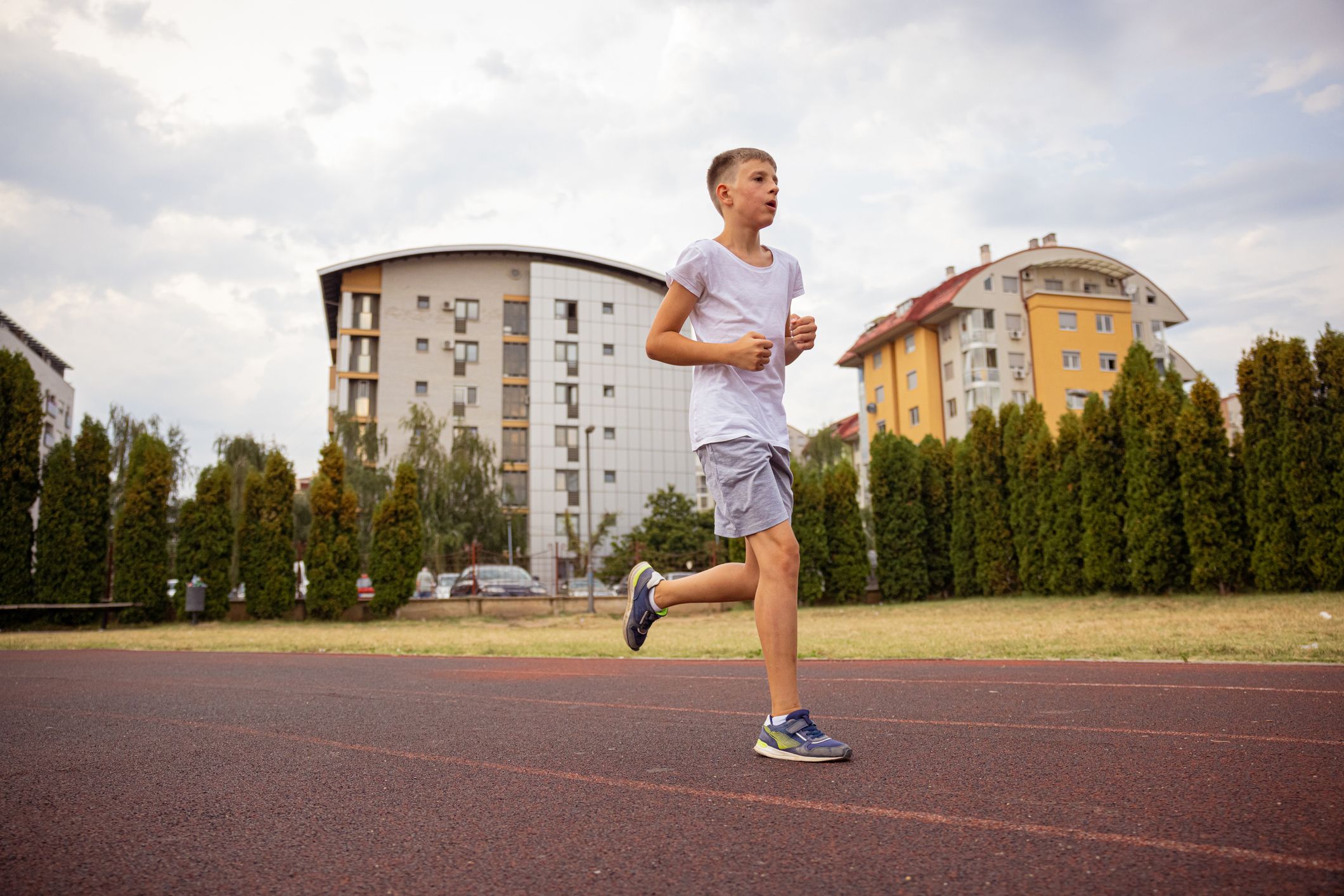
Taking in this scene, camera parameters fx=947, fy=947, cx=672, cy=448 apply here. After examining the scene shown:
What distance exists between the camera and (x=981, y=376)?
4828 cm

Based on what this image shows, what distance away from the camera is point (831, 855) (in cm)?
208

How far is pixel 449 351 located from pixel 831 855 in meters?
53.4

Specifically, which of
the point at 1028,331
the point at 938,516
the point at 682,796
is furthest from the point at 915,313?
the point at 682,796

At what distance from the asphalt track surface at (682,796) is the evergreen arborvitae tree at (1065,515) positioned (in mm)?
15582

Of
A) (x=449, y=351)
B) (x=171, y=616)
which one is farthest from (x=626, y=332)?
(x=171, y=616)

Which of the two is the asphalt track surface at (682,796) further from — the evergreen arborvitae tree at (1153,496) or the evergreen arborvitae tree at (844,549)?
the evergreen arborvitae tree at (844,549)

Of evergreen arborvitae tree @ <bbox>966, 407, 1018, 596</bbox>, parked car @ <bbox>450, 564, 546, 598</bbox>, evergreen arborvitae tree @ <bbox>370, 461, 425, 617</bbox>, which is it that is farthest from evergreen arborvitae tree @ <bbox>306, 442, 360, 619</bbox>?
evergreen arborvitae tree @ <bbox>966, 407, 1018, 596</bbox>

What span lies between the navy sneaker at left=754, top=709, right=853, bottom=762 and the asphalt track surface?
48mm

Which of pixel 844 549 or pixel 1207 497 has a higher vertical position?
pixel 1207 497

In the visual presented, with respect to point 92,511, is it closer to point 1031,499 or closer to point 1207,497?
point 1031,499

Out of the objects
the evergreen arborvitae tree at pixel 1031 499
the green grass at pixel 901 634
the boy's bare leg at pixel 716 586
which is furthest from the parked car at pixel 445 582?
the boy's bare leg at pixel 716 586

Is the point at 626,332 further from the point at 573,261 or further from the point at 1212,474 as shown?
the point at 1212,474

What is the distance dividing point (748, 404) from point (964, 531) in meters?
20.8

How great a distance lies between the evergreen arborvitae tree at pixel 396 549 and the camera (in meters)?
23.2
